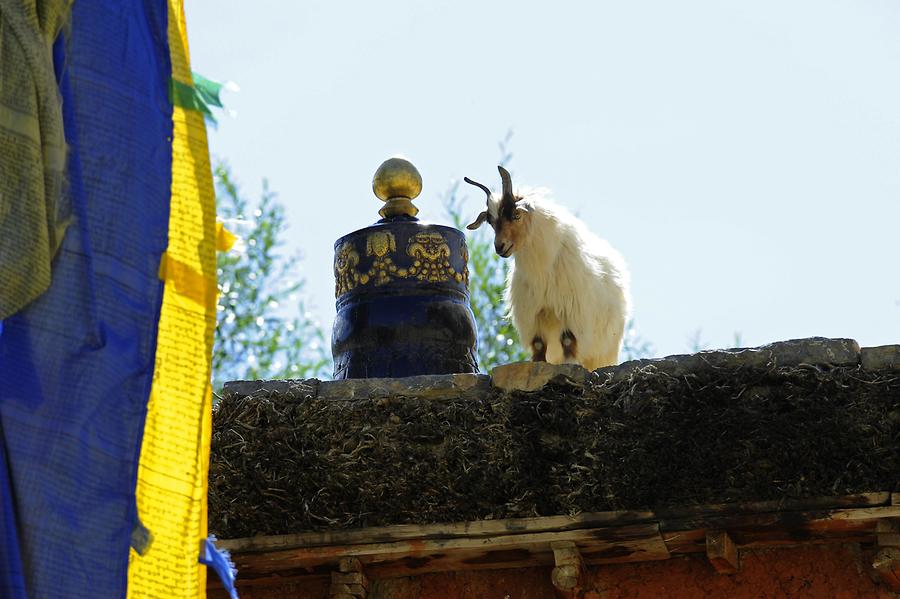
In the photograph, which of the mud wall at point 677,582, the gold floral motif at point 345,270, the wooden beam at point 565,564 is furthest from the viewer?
the gold floral motif at point 345,270

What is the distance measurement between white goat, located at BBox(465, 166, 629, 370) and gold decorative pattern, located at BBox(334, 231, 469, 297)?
0.89 feet

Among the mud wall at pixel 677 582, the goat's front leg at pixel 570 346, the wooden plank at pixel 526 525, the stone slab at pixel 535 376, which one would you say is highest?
the goat's front leg at pixel 570 346

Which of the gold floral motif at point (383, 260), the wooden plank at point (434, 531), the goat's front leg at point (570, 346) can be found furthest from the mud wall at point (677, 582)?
the gold floral motif at point (383, 260)

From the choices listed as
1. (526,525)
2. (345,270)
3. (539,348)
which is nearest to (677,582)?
(526,525)

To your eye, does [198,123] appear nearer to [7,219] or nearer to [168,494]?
[7,219]

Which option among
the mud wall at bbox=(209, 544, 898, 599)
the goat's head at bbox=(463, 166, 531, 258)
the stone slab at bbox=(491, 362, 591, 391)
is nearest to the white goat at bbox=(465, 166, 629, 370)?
the goat's head at bbox=(463, 166, 531, 258)

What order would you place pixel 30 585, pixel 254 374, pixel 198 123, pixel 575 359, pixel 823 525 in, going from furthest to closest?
pixel 254 374
pixel 575 359
pixel 823 525
pixel 198 123
pixel 30 585

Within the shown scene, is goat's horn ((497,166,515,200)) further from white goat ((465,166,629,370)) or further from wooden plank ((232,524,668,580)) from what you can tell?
wooden plank ((232,524,668,580))

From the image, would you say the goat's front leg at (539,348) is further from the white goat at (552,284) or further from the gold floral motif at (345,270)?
the gold floral motif at (345,270)

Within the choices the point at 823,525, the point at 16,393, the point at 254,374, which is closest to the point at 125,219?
the point at 16,393

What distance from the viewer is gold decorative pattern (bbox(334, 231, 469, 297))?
323 inches

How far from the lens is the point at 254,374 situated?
59.1 feet

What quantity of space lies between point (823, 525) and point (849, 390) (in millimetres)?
621

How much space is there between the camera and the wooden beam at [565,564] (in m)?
6.57
